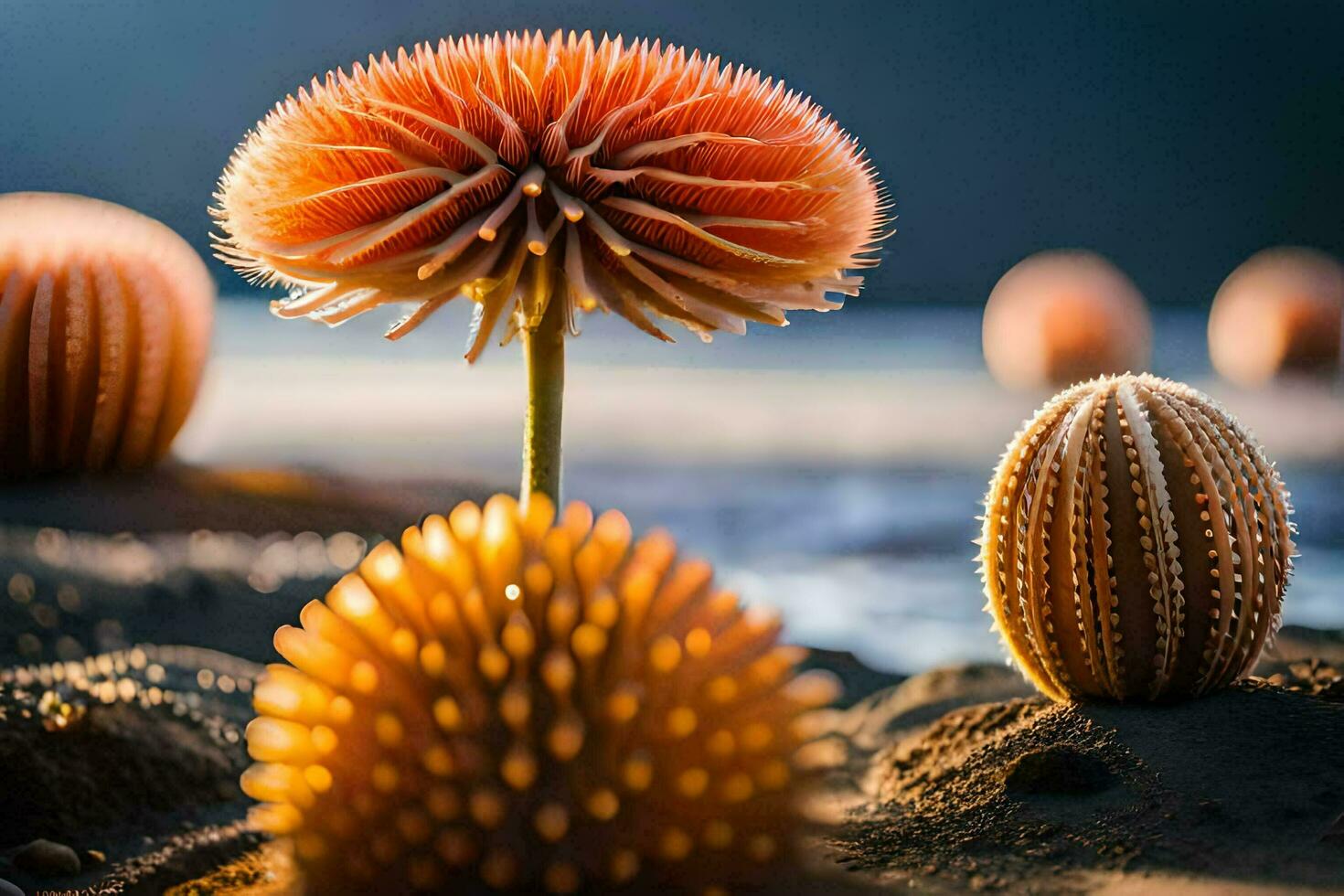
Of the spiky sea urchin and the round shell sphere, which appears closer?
the spiky sea urchin

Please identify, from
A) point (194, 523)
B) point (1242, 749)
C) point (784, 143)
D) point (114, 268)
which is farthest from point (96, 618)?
point (1242, 749)

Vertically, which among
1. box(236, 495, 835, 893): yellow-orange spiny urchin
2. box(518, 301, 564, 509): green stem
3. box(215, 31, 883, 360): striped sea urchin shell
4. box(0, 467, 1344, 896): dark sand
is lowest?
box(0, 467, 1344, 896): dark sand

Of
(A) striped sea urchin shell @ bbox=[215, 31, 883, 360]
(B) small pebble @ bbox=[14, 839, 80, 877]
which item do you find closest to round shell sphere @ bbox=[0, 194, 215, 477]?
(B) small pebble @ bbox=[14, 839, 80, 877]

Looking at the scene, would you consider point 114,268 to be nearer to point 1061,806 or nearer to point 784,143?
point 784,143

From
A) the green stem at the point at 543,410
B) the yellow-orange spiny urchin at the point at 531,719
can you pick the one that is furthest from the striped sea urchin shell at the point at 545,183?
the yellow-orange spiny urchin at the point at 531,719

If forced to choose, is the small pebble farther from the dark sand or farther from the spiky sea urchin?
the spiky sea urchin

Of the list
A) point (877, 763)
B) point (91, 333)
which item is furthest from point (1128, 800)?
point (91, 333)
